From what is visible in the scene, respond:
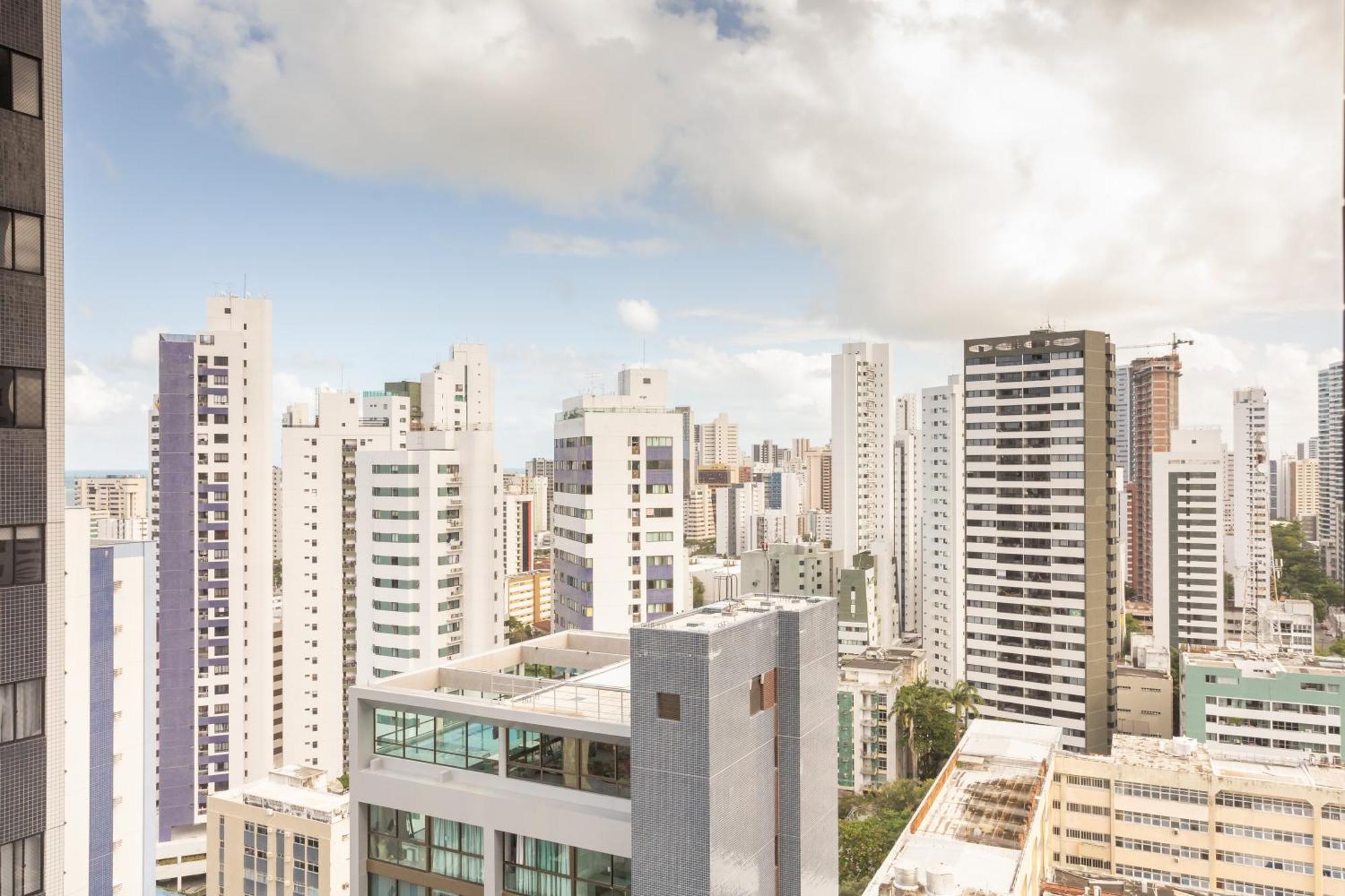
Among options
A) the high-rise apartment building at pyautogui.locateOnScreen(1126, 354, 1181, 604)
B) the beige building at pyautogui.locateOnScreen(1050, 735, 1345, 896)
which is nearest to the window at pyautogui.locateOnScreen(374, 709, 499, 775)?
the beige building at pyautogui.locateOnScreen(1050, 735, 1345, 896)

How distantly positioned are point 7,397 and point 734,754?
5.35m

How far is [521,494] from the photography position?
61406mm

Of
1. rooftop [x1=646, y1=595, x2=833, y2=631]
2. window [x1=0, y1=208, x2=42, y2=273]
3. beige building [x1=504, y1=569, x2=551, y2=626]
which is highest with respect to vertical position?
window [x1=0, y1=208, x2=42, y2=273]

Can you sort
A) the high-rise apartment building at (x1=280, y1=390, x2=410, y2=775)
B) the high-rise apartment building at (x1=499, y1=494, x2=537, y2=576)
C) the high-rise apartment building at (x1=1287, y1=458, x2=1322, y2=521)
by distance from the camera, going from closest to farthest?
the high-rise apartment building at (x1=280, y1=390, x2=410, y2=775) → the high-rise apartment building at (x1=1287, y1=458, x2=1322, y2=521) → the high-rise apartment building at (x1=499, y1=494, x2=537, y2=576)

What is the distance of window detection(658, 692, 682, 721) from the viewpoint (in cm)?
630

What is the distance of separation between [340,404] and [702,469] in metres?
58.0

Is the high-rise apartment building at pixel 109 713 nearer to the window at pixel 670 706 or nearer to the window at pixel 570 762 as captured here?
the window at pixel 570 762

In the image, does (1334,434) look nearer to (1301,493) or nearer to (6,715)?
(6,715)

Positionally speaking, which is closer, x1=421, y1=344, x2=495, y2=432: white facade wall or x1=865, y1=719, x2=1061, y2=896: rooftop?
x1=865, y1=719, x2=1061, y2=896: rooftop

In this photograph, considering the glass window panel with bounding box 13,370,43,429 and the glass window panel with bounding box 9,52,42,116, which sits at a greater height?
the glass window panel with bounding box 9,52,42,116

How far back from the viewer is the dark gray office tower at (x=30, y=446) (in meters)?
5.15

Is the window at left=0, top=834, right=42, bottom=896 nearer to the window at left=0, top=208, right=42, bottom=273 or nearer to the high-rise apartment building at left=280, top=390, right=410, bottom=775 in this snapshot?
the window at left=0, top=208, right=42, bottom=273

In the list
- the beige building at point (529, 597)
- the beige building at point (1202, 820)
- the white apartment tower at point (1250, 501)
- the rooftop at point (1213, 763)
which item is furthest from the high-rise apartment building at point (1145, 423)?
the beige building at point (529, 597)

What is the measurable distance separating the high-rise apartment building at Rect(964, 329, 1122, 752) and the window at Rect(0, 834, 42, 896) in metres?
23.5
